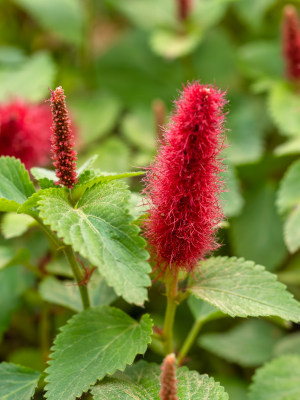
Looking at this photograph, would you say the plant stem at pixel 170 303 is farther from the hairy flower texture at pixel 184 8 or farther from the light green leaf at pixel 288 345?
the hairy flower texture at pixel 184 8


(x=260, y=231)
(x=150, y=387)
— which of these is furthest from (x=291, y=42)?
(x=150, y=387)

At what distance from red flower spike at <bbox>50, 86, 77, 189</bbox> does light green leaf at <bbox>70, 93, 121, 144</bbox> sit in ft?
2.88

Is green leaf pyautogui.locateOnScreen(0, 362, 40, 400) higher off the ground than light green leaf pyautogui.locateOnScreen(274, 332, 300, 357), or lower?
→ lower

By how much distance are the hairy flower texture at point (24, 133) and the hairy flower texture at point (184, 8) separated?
2.02 ft

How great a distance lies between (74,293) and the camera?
936mm

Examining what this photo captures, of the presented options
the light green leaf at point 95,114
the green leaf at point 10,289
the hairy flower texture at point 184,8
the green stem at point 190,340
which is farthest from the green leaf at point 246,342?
the hairy flower texture at point 184,8

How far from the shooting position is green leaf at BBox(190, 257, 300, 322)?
667mm

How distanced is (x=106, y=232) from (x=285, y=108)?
31.0 inches

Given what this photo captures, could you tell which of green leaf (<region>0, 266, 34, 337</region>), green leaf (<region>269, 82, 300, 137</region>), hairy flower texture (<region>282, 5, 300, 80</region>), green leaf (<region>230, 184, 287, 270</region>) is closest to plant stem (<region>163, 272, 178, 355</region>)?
green leaf (<region>0, 266, 34, 337</region>)

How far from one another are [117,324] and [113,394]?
10 cm

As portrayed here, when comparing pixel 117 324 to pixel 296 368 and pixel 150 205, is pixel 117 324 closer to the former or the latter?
pixel 150 205

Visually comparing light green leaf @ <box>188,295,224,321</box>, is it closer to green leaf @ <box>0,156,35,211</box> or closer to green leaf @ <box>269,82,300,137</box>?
green leaf @ <box>0,156,35,211</box>

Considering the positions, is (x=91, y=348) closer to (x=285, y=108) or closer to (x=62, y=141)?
(x=62, y=141)

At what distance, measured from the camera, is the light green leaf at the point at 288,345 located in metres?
1.10
